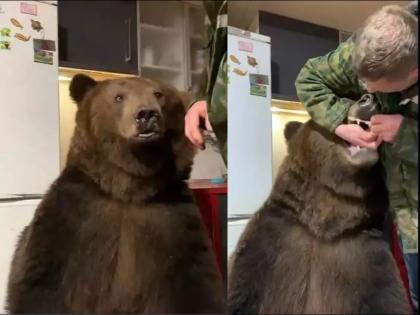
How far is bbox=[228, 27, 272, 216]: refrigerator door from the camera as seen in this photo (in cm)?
106

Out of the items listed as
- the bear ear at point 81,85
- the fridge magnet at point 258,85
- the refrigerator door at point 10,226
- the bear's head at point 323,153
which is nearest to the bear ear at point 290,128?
the bear's head at point 323,153

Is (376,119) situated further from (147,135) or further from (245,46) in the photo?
(147,135)

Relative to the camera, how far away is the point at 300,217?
→ 3.21 ft

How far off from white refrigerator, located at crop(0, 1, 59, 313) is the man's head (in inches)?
28.2

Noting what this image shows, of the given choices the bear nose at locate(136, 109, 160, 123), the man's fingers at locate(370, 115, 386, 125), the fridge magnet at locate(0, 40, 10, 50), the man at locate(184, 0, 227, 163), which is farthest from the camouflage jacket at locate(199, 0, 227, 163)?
the fridge magnet at locate(0, 40, 10, 50)

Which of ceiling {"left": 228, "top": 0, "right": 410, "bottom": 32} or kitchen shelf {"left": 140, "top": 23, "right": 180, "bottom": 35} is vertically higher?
kitchen shelf {"left": 140, "top": 23, "right": 180, "bottom": 35}

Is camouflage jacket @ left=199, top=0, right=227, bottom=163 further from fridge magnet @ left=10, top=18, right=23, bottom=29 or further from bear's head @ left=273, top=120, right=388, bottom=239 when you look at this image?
fridge magnet @ left=10, top=18, right=23, bottom=29

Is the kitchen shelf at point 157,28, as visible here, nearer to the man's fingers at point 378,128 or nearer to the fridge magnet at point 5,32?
the fridge magnet at point 5,32

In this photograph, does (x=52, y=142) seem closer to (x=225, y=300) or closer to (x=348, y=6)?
(x=225, y=300)

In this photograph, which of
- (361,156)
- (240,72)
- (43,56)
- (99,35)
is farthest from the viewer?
(99,35)

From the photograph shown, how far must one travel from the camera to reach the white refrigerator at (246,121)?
1.06 m

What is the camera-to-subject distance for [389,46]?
2.54ft

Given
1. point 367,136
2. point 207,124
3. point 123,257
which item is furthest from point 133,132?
point 367,136

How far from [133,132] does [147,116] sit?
0.14 feet
